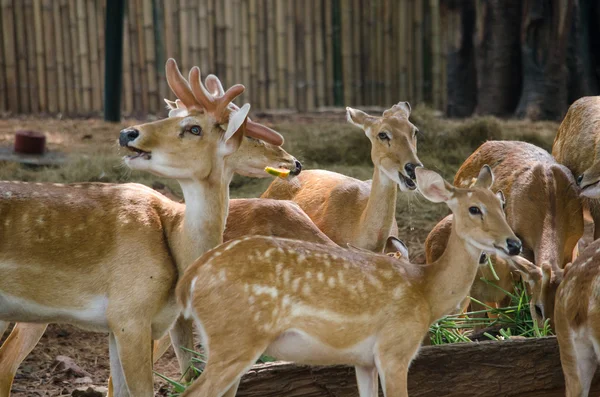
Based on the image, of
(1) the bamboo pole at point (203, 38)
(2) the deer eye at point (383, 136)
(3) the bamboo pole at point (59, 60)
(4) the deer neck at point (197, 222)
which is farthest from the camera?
(1) the bamboo pole at point (203, 38)

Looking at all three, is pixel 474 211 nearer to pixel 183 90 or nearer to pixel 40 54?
pixel 183 90

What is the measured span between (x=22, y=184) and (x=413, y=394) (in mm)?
2492

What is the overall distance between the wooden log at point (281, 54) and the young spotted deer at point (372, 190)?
242 inches

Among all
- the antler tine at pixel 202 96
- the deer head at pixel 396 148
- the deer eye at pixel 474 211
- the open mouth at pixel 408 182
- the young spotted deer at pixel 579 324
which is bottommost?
the young spotted deer at pixel 579 324

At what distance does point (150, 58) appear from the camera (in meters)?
13.7

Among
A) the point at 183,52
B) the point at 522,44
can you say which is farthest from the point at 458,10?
the point at 183,52

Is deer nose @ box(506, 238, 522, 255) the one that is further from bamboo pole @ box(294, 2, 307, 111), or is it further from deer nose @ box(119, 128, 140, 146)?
bamboo pole @ box(294, 2, 307, 111)

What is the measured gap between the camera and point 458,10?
14023 mm

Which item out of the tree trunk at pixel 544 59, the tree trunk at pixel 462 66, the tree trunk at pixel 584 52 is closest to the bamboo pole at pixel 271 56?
the tree trunk at pixel 462 66

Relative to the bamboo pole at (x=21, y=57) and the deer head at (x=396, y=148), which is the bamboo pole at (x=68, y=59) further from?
the deer head at (x=396, y=148)

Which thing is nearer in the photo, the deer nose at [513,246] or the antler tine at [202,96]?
the deer nose at [513,246]

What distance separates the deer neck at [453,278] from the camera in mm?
5332

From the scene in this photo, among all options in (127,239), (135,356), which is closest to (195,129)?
(127,239)

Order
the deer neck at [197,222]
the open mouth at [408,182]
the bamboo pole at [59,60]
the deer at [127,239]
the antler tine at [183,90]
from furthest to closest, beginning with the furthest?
1. the bamboo pole at [59,60]
2. the open mouth at [408,182]
3. the antler tine at [183,90]
4. the deer neck at [197,222]
5. the deer at [127,239]
